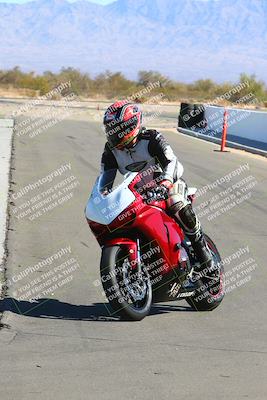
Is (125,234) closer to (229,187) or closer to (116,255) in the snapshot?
(116,255)

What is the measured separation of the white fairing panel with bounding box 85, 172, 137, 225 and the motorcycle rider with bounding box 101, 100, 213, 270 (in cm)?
14

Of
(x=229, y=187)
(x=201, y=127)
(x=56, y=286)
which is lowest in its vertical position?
(x=201, y=127)

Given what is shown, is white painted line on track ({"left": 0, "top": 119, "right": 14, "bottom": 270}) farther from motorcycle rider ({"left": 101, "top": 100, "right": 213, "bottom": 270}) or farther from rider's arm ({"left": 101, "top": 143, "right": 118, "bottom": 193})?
motorcycle rider ({"left": 101, "top": 100, "right": 213, "bottom": 270})

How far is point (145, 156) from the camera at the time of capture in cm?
677

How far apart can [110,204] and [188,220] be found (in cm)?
82

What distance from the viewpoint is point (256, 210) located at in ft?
44.3

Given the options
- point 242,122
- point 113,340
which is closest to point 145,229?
point 113,340

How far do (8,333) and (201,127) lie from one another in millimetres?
29015

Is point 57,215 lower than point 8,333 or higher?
lower

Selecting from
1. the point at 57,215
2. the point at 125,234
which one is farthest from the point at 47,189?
the point at 125,234

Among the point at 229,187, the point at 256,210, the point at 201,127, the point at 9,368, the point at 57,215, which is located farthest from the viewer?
the point at 201,127

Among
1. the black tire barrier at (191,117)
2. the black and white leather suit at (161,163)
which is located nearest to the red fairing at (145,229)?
the black and white leather suit at (161,163)

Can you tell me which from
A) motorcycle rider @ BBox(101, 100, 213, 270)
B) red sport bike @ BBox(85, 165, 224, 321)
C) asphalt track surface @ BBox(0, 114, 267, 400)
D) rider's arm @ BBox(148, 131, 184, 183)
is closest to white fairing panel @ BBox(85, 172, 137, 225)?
red sport bike @ BBox(85, 165, 224, 321)

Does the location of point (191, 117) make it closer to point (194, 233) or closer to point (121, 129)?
point (194, 233)
